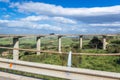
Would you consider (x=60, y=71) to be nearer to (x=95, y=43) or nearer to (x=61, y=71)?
(x=61, y=71)

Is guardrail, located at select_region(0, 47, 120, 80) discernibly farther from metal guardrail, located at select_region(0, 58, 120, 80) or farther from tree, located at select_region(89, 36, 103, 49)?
tree, located at select_region(89, 36, 103, 49)

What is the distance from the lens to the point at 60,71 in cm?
714

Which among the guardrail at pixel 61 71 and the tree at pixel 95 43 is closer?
the guardrail at pixel 61 71

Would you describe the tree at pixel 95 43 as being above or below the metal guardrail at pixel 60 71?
above

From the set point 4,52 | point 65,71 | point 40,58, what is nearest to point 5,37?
point 40,58

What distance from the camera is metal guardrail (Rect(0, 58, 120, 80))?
21.0 ft

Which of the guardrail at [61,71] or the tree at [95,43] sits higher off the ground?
the tree at [95,43]

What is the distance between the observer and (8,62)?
328 inches

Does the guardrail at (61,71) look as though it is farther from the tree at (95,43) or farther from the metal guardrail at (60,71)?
the tree at (95,43)

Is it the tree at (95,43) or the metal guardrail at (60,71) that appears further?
the tree at (95,43)

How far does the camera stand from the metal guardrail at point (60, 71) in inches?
252

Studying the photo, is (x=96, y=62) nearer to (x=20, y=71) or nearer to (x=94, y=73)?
(x=20, y=71)

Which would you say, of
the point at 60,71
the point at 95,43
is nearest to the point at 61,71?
the point at 60,71

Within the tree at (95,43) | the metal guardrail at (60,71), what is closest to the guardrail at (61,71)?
the metal guardrail at (60,71)
